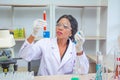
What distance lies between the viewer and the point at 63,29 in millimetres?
2123

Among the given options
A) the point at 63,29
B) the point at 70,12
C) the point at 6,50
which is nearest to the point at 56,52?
the point at 63,29

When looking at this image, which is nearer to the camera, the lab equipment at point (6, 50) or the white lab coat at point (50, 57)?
the lab equipment at point (6, 50)

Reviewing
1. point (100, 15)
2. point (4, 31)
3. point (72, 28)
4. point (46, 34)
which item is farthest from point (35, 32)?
point (100, 15)

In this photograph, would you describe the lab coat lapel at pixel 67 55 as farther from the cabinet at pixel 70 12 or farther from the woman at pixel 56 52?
the cabinet at pixel 70 12

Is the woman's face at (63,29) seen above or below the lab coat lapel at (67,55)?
above

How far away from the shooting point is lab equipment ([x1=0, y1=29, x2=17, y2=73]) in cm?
100

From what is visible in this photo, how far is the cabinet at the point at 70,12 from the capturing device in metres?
3.19

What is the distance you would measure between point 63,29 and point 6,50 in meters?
0.99

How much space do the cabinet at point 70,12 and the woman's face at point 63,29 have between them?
3.11 feet

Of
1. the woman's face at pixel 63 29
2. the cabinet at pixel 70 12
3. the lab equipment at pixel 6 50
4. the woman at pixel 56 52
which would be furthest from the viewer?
the cabinet at pixel 70 12

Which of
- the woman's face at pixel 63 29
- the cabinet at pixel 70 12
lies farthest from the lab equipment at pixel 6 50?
the cabinet at pixel 70 12

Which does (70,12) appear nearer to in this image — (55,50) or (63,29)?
(63,29)

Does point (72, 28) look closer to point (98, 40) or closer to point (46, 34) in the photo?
point (46, 34)

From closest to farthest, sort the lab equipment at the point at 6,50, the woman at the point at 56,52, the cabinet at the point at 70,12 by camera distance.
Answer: the lab equipment at the point at 6,50 → the woman at the point at 56,52 → the cabinet at the point at 70,12
